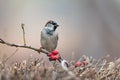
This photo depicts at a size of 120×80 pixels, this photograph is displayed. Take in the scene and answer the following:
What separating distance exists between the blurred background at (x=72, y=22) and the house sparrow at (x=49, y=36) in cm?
414

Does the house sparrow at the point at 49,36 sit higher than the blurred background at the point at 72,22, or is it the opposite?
the house sparrow at the point at 49,36

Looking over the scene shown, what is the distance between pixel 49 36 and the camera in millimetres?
3994

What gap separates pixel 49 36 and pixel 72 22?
20.4 ft

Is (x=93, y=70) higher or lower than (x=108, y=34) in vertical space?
higher

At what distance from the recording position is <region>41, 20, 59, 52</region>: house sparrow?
150 inches

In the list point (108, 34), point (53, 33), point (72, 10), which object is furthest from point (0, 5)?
point (53, 33)

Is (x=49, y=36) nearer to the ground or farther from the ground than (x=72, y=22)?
farther from the ground

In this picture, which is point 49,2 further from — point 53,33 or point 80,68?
point 80,68

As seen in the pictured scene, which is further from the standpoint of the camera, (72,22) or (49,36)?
(72,22)

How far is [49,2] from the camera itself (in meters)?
11.4

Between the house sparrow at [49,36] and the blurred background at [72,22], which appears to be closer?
the house sparrow at [49,36]

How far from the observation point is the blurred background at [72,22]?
8742 millimetres

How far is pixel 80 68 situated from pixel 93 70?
117 mm

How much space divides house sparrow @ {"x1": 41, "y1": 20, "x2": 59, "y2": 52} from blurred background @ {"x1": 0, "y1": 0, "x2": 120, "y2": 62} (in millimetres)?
4137
